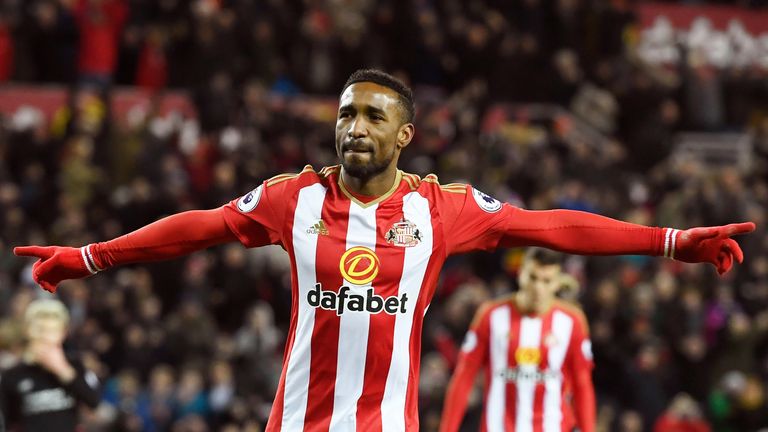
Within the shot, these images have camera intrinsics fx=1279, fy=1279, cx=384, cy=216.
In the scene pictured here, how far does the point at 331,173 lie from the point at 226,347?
863 centimetres

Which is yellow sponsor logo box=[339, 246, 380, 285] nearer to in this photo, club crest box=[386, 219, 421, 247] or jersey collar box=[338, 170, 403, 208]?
club crest box=[386, 219, 421, 247]

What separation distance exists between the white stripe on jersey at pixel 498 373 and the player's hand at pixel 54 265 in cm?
410

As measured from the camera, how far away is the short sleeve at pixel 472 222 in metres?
5.48

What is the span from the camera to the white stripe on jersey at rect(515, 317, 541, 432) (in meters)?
8.72

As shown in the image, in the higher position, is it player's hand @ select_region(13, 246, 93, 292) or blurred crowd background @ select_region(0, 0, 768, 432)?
blurred crowd background @ select_region(0, 0, 768, 432)

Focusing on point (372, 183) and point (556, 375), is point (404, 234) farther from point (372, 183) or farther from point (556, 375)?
point (556, 375)

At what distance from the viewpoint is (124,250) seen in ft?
17.3

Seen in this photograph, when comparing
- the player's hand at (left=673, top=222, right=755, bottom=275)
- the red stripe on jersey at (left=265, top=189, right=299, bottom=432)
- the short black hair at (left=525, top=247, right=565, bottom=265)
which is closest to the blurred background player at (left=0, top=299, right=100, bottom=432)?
the short black hair at (left=525, top=247, right=565, bottom=265)

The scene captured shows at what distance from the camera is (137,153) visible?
15.9 meters

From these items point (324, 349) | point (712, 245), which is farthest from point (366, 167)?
point (712, 245)

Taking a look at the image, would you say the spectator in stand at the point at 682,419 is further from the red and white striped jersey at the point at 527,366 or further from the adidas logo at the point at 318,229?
the adidas logo at the point at 318,229

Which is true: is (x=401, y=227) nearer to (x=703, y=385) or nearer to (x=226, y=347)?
(x=226, y=347)

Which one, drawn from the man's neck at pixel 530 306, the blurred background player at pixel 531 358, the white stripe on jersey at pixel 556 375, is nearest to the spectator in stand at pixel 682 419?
the blurred background player at pixel 531 358

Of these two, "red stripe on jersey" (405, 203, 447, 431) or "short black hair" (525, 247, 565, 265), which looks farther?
"short black hair" (525, 247, 565, 265)
